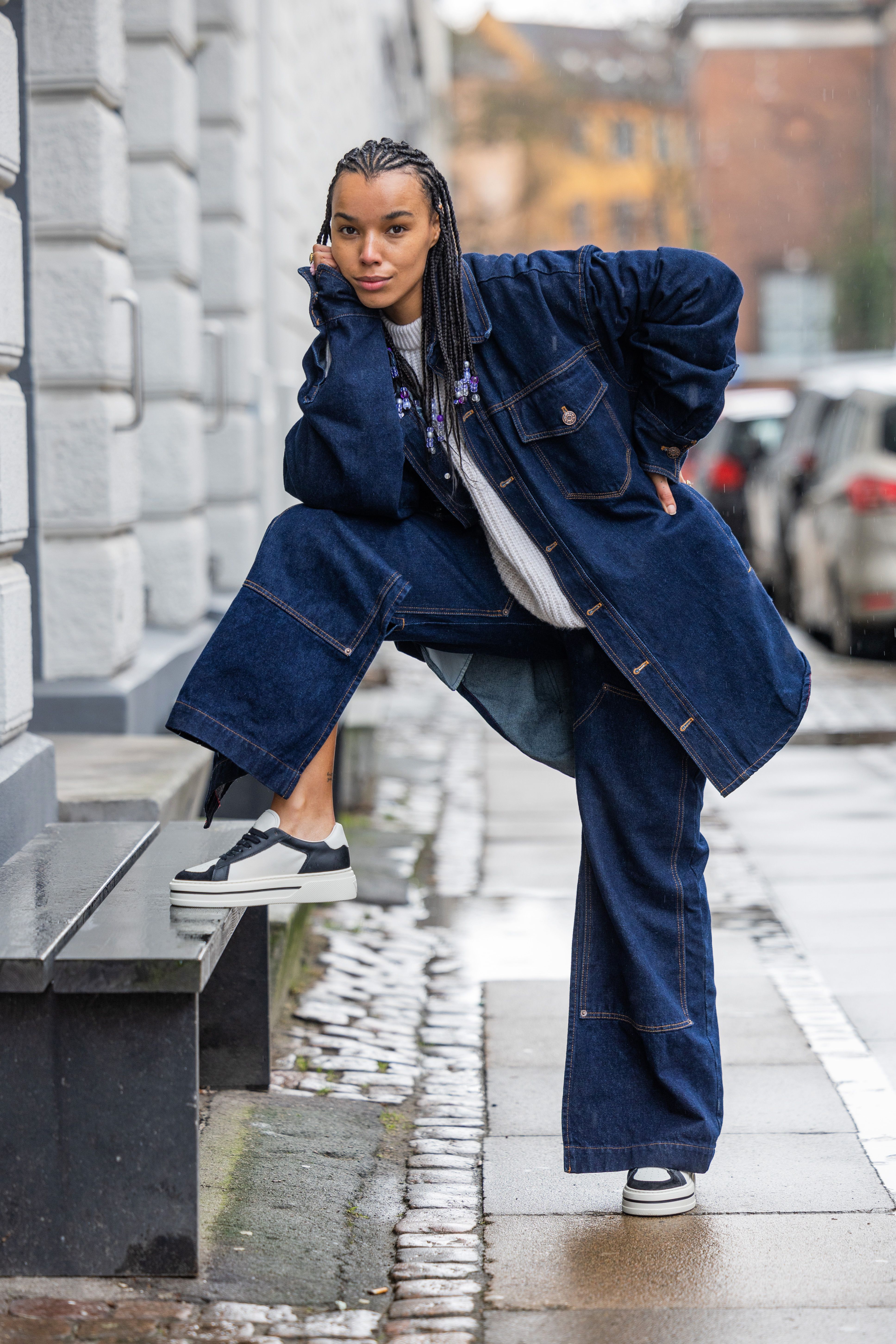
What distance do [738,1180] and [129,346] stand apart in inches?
156

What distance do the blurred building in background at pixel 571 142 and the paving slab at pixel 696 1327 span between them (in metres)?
45.5

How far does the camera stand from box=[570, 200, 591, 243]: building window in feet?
223

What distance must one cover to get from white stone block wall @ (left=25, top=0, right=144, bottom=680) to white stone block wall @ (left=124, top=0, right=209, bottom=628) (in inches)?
35.6

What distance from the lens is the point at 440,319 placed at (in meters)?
3.15

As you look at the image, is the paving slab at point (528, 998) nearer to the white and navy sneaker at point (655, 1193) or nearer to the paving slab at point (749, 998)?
the paving slab at point (749, 998)

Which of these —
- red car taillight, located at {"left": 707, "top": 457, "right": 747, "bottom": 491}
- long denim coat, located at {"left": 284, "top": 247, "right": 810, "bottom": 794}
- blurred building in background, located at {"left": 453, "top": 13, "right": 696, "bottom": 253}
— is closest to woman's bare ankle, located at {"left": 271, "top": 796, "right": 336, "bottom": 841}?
long denim coat, located at {"left": 284, "top": 247, "right": 810, "bottom": 794}

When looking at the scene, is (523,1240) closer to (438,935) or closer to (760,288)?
(438,935)

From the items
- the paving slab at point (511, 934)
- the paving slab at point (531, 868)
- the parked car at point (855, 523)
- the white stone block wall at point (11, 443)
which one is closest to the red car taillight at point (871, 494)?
the parked car at point (855, 523)

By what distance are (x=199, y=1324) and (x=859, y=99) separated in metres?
47.2

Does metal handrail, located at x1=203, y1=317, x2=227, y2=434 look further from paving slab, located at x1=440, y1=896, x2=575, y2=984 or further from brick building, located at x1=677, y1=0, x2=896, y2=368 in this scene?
brick building, located at x1=677, y1=0, x2=896, y2=368

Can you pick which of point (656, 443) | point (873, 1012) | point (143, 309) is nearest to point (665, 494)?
point (656, 443)

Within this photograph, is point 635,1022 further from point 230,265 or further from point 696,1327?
point 230,265

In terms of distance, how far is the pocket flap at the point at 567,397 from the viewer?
313cm

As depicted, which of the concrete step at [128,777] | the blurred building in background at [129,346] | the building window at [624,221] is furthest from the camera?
the building window at [624,221]
